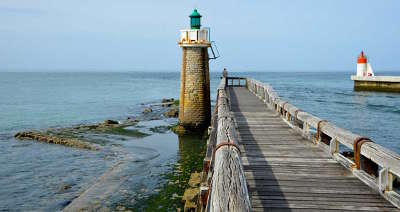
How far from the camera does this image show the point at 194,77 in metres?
22.3

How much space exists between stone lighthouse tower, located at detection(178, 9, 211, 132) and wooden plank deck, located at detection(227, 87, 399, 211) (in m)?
12.8

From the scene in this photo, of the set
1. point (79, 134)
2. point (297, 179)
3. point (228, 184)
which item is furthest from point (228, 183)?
point (79, 134)

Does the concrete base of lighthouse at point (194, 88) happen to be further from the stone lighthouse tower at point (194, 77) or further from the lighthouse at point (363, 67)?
the lighthouse at point (363, 67)

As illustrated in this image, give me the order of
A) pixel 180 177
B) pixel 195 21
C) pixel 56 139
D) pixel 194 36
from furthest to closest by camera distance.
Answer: pixel 195 21
pixel 194 36
pixel 56 139
pixel 180 177

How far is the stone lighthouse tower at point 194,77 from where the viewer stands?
22.2m

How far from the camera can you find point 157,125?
89.7 ft

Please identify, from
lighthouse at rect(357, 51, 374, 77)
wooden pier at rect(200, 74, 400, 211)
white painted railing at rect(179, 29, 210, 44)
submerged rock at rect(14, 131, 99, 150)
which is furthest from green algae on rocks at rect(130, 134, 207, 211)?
lighthouse at rect(357, 51, 374, 77)

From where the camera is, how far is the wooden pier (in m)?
4.01

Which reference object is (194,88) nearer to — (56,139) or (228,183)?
(56,139)

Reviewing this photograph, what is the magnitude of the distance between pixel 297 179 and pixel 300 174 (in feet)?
1.03

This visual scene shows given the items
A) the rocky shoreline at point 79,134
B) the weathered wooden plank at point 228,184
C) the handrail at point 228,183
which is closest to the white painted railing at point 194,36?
the rocky shoreline at point 79,134

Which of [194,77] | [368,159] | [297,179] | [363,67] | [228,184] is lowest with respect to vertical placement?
[297,179]

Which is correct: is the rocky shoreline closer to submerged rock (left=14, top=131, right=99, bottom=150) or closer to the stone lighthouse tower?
submerged rock (left=14, top=131, right=99, bottom=150)

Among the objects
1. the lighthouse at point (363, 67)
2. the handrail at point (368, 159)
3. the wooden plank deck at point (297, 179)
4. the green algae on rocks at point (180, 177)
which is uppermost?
the lighthouse at point (363, 67)
